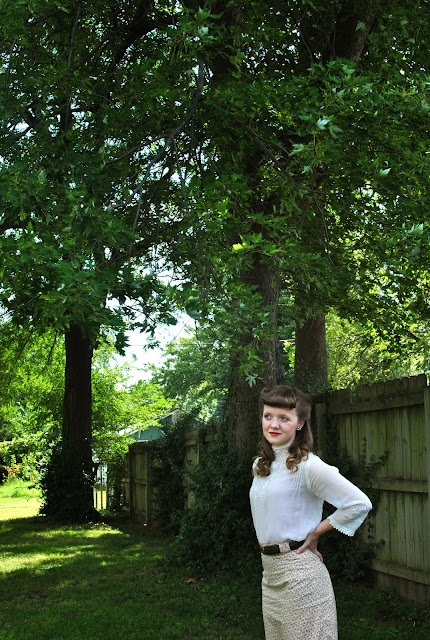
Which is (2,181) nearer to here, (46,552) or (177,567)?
(177,567)

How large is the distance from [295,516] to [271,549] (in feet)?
0.65

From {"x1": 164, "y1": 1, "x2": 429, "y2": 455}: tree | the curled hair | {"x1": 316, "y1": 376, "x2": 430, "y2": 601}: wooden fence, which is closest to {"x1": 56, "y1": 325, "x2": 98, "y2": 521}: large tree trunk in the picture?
{"x1": 164, "y1": 1, "x2": 429, "y2": 455}: tree

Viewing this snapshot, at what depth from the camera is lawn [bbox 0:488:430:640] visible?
6.37 m

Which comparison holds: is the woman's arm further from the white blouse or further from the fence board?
the fence board

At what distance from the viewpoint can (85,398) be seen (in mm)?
17797

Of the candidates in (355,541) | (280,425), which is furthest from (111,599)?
(280,425)

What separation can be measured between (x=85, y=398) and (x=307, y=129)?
40.1 feet

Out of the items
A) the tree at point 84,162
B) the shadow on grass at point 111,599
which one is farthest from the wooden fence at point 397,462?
the tree at point 84,162

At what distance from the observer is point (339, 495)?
356 cm

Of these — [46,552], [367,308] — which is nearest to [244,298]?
[367,308]

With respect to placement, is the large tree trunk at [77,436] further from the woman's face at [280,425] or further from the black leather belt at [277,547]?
the black leather belt at [277,547]

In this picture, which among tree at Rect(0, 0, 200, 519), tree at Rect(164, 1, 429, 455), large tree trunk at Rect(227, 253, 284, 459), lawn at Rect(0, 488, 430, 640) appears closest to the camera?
tree at Rect(0, 0, 200, 519)

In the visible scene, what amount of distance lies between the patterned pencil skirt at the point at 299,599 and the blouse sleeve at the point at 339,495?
24cm

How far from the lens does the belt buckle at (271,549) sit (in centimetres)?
364
